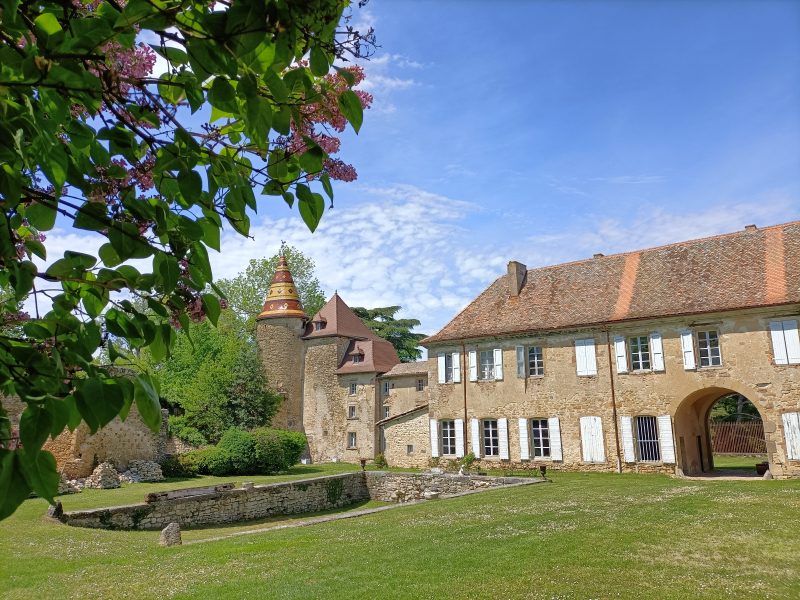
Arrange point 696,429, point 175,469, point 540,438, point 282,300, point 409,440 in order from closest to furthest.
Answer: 1. point 696,429
2. point 540,438
3. point 175,469
4. point 409,440
5. point 282,300

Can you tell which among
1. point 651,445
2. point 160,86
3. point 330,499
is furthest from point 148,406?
point 651,445

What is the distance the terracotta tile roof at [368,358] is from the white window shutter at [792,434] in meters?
21.9

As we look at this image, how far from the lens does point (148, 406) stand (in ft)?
5.24

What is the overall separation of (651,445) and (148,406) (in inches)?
900

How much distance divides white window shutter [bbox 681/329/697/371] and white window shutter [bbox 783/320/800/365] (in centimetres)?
285

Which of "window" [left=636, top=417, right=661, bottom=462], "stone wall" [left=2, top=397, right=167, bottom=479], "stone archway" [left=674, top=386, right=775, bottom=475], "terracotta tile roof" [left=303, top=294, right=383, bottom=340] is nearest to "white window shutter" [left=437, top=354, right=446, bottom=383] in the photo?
"window" [left=636, top=417, right=661, bottom=462]

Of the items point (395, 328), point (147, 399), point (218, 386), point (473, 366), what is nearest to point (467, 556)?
point (147, 399)

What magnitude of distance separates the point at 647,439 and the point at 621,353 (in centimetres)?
332

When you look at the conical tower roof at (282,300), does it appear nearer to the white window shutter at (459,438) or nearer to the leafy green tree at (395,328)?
the leafy green tree at (395,328)

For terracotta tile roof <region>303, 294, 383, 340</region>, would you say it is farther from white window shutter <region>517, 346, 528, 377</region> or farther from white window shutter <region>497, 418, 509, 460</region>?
white window shutter <region>517, 346, 528, 377</region>

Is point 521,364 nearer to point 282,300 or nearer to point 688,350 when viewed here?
point 688,350

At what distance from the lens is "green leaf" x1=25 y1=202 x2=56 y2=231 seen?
1.97 m

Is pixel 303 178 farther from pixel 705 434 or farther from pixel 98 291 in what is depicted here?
pixel 705 434

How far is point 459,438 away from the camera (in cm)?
2606
